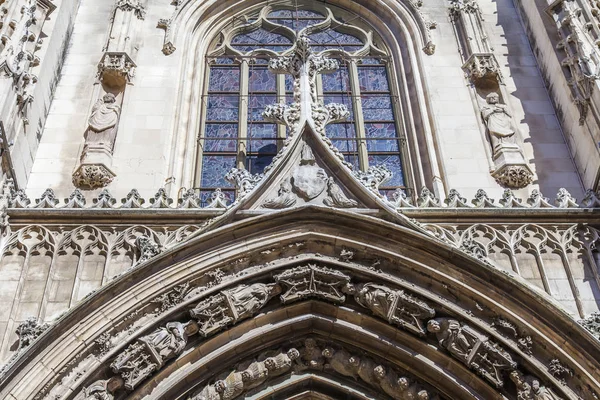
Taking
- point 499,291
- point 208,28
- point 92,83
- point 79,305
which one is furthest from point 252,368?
point 208,28

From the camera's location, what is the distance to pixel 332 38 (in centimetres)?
1603

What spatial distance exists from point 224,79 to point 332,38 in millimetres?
2374

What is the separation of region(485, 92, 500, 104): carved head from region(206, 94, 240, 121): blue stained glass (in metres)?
4.18

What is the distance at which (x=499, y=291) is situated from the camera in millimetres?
9898

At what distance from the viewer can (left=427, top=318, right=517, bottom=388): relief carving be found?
9539 millimetres

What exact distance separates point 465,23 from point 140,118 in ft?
19.6

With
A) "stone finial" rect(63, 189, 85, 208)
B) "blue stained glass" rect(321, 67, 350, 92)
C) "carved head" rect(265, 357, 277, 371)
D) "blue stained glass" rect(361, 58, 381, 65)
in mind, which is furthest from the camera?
"blue stained glass" rect(361, 58, 381, 65)

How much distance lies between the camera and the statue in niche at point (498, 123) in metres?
13.0

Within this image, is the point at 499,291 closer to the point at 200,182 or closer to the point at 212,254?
the point at 212,254

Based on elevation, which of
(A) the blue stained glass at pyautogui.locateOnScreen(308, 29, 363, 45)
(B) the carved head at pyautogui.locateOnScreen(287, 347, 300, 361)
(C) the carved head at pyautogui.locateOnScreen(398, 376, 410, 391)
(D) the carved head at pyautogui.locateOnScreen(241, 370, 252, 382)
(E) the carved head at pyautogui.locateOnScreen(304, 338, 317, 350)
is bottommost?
(C) the carved head at pyautogui.locateOnScreen(398, 376, 410, 391)

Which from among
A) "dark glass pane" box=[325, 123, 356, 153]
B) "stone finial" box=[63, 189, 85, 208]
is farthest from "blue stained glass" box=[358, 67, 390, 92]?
"stone finial" box=[63, 189, 85, 208]

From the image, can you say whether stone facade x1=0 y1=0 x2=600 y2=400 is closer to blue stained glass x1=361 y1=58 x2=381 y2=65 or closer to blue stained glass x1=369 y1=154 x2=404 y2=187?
blue stained glass x1=369 y1=154 x2=404 y2=187

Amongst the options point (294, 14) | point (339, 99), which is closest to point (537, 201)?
point (339, 99)

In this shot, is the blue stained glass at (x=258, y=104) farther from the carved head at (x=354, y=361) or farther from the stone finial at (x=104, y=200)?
the carved head at (x=354, y=361)
